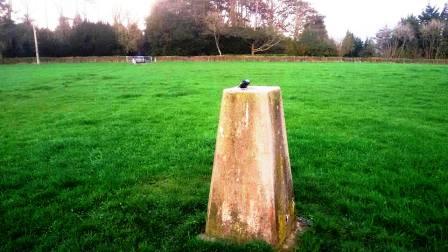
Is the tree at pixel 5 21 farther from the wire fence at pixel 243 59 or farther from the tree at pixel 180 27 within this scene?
the tree at pixel 180 27

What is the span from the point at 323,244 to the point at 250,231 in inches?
31.2

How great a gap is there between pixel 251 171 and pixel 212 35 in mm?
67382

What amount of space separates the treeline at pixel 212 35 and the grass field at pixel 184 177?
56.7m

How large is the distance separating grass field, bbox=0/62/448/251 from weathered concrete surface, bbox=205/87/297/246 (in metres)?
0.22

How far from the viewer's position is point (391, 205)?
15.9 feet

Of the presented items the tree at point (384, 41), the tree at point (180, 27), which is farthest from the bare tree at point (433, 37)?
the tree at point (180, 27)

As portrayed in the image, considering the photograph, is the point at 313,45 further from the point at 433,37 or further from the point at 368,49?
the point at 433,37

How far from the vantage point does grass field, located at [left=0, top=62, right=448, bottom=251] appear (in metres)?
4.20

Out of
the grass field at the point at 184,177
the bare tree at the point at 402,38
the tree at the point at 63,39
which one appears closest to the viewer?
the grass field at the point at 184,177

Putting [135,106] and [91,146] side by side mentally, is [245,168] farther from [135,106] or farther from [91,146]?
[135,106]

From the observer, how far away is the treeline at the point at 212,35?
2638 inches

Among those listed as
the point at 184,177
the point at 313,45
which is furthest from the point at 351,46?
the point at 184,177

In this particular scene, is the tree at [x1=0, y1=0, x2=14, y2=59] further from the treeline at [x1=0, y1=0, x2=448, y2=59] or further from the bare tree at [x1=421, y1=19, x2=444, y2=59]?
the bare tree at [x1=421, y1=19, x2=444, y2=59]

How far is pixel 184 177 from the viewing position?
5.97m
